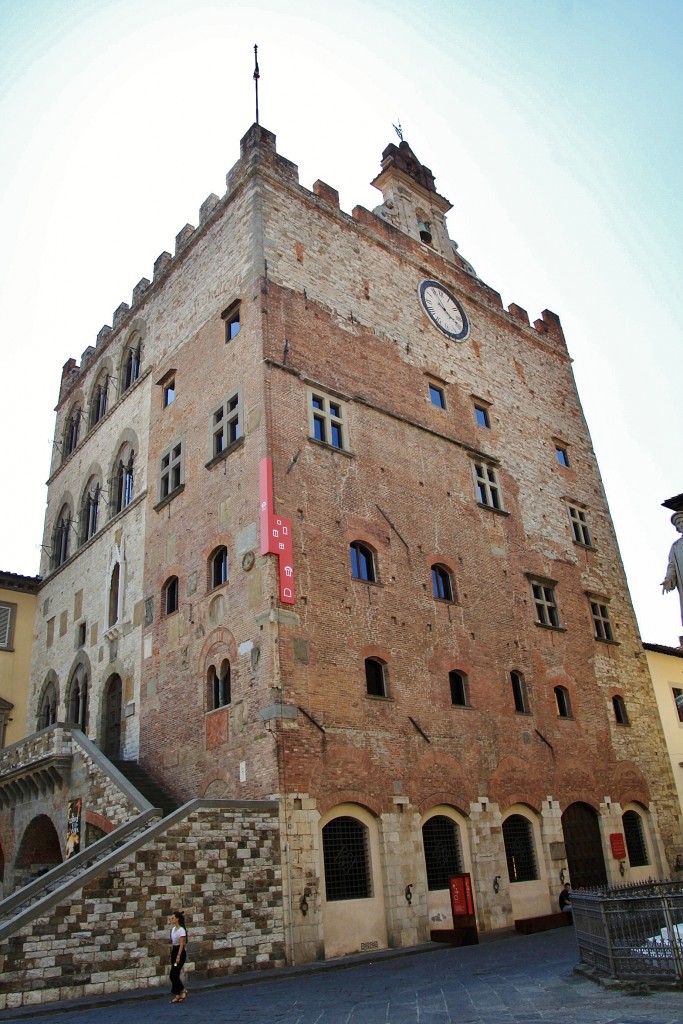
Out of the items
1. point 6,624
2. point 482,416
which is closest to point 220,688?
point 482,416

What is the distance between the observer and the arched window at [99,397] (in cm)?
2962

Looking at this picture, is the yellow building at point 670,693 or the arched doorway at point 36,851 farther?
the yellow building at point 670,693

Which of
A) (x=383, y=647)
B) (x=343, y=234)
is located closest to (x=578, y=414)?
(x=343, y=234)

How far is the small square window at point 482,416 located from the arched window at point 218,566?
1043 cm

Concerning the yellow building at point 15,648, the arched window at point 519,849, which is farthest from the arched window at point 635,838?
the yellow building at point 15,648

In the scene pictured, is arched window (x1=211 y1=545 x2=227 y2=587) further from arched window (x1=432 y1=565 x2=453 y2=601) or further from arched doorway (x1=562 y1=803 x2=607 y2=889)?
arched doorway (x1=562 y1=803 x2=607 y2=889)

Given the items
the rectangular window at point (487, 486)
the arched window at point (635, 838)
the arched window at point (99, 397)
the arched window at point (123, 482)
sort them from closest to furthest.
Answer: the arched window at point (635, 838) < the rectangular window at point (487, 486) < the arched window at point (123, 482) < the arched window at point (99, 397)

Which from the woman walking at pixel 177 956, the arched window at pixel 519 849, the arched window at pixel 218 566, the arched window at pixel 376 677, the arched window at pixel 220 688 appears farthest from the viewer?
the arched window at pixel 519 849

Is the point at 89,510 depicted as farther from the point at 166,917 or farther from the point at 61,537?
the point at 166,917

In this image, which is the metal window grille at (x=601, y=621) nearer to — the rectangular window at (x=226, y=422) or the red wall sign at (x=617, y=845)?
the red wall sign at (x=617, y=845)

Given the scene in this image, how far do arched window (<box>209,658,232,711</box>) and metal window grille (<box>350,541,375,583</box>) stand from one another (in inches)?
146

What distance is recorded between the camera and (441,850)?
58.9 ft

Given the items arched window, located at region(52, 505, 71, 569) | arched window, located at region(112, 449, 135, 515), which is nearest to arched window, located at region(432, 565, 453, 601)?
arched window, located at region(112, 449, 135, 515)

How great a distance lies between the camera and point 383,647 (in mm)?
18500
